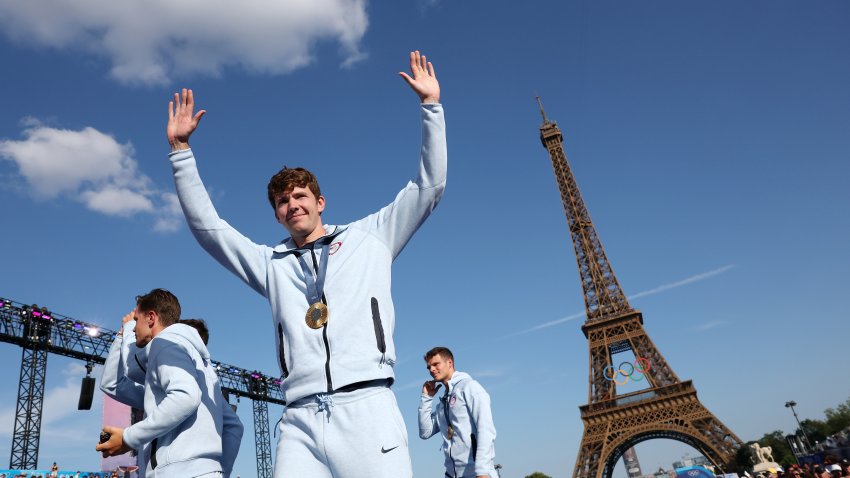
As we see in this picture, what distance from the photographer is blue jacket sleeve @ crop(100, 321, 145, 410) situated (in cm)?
342

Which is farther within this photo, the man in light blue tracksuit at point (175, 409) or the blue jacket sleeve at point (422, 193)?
the man in light blue tracksuit at point (175, 409)

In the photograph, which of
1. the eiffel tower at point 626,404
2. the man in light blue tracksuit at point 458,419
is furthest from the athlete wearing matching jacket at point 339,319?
the eiffel tower at point 626,404

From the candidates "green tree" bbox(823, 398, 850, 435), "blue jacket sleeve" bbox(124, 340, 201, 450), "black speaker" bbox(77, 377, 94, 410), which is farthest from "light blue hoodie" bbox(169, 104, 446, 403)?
"green tree" bbox(823, 398, 850, 435)

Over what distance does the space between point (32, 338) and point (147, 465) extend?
18.3 metres

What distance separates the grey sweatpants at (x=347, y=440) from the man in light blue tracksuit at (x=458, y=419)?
9.70ft

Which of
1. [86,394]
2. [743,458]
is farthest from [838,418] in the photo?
[86,394]

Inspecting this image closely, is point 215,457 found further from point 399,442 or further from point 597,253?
point 597,253

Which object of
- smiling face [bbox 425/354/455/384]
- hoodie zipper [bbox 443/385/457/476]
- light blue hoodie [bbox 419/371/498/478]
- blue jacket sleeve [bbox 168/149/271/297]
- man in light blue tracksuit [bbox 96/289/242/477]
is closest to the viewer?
blue jacket sleeve [bbox 168/149/271/297]

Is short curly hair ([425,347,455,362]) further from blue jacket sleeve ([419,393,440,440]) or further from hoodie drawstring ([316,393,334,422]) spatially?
hoodie drawstring ([316,393,334,422])

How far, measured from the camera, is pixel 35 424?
15539mm

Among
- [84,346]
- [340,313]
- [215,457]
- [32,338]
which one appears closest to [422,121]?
[340,313]

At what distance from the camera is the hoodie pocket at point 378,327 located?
2098 mm

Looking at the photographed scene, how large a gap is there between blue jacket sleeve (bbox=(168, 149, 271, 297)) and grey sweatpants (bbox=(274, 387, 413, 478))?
2.22ft

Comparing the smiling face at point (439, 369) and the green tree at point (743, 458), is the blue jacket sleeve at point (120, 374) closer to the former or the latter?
the smiling face at point (439, 369)
